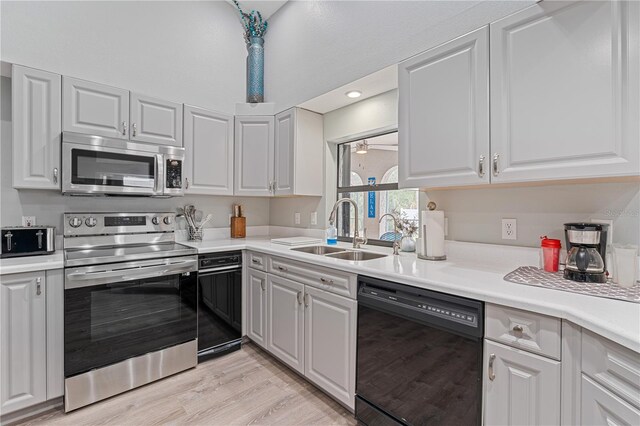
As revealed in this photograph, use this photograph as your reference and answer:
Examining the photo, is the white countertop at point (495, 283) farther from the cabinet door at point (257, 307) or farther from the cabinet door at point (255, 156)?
the cabinet door at point (255, 156)

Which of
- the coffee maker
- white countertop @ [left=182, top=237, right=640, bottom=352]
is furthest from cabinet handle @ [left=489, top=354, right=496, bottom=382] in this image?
the coffee maker

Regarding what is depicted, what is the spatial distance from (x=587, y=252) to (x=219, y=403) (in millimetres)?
2156

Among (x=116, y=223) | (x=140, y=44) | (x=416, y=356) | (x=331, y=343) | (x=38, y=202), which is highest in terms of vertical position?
(x=140, y=44)

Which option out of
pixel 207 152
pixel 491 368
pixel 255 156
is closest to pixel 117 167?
pixel 207 152

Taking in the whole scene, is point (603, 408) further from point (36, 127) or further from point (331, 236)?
point (36, 127)

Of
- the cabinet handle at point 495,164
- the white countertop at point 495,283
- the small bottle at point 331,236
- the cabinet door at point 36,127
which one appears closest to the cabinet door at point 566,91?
the cabinet handle at point 495,164

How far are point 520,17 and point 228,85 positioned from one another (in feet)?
8.69

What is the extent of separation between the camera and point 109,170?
2.19 meters

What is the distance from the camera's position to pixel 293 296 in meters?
2.12

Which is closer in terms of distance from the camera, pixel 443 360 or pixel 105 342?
pixel 443 360

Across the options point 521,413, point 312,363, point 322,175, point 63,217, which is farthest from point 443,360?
point 63,217

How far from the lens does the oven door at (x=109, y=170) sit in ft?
6.70

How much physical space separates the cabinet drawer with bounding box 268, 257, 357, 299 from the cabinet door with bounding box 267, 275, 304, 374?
0.19 feet

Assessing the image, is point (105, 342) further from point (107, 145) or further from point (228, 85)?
point (228, 85)
